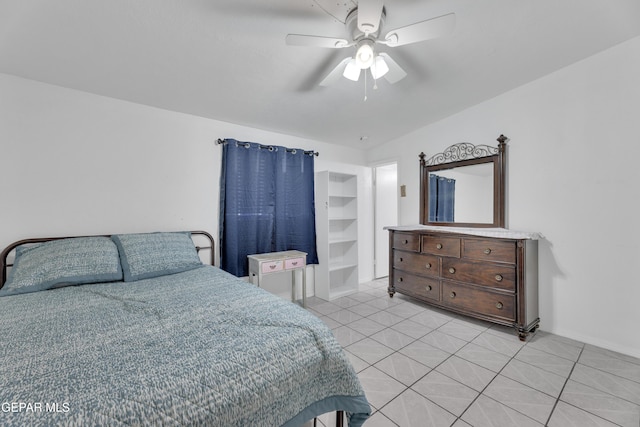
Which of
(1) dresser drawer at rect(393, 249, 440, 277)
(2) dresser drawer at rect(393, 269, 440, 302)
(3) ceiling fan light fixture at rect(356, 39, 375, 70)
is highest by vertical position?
(3) ceiling fan light fixture at rect(356, 39, 375, 70)

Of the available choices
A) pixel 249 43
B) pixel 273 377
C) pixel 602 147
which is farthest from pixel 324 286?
pixel 602 147

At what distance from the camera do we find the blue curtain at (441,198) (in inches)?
134

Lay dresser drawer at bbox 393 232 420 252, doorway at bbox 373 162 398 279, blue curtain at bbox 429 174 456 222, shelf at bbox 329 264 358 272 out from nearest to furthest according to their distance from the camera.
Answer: dresser drawer at bbox 393 232 420 252 → blue curtain at bbox 429 174 456 222 → shelf at bbox 329 264 358 272 → doorway at bbox 373 162 398 279

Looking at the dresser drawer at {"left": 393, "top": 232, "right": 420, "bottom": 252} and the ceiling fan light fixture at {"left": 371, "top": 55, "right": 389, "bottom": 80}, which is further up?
the ceiling fan light fixture at {"left": 371, "top": 55, "right": 389, "bottom": 80}

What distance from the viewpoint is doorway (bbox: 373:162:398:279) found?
4.47 metres

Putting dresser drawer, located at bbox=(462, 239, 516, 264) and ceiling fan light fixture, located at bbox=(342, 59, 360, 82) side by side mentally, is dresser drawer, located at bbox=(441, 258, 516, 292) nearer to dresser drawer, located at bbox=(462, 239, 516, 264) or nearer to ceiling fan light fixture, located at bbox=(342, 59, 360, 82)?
dresser drawer, located at bbox=(462, 239, 516, 264)

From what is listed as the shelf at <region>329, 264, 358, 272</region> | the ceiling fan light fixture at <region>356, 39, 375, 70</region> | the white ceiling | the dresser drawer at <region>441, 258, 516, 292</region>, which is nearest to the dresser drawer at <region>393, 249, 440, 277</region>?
the dresser drawer at <region>441, 258, 516, 292</region>

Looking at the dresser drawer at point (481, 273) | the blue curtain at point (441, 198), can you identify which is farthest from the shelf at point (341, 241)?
the dresser drawer at point (481, 273)

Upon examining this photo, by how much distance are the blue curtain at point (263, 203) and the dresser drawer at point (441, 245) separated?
1480 mm

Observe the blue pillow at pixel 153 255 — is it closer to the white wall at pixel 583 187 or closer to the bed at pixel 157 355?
the bed at pixel 157 355

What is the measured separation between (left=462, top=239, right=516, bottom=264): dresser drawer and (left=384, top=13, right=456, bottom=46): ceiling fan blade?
1.98m

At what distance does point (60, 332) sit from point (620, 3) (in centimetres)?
384

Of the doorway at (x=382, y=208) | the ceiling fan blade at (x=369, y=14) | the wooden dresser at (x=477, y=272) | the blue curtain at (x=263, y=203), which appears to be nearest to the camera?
the ceiling fan blade at (x=369, y=14)

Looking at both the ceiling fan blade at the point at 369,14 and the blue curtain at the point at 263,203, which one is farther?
the blue curtain at the point at 263,203
